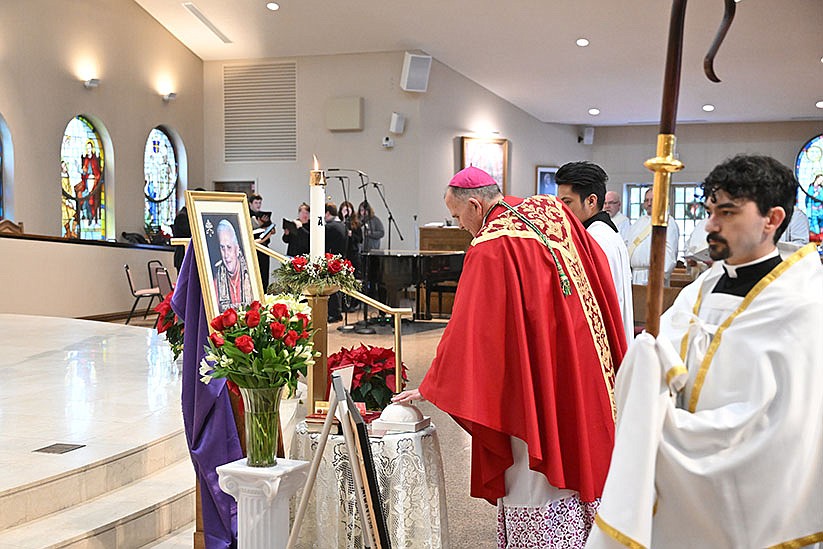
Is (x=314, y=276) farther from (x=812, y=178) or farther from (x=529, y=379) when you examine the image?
(x=812, y=178)

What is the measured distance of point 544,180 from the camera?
59.2 feet

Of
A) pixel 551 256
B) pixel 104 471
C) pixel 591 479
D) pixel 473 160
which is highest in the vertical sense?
pixel 473 160

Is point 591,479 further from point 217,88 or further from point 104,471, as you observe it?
point 217,88

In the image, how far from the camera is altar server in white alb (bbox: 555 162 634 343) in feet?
12.4

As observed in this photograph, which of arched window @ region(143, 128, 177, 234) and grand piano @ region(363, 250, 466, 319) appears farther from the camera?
arched window @ region(143, 128, 177, 234)

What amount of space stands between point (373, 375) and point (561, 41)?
10736mm

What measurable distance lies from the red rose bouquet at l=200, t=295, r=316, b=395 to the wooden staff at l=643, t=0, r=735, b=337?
136 centimetres

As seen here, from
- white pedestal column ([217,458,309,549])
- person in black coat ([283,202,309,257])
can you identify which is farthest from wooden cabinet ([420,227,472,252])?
white pedestal column ([217,458,309,549])

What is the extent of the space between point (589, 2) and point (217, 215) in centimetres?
978

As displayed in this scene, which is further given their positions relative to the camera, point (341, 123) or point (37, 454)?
point (341, 123)

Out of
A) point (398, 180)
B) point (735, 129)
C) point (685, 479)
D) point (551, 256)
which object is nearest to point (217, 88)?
point (398, 180)

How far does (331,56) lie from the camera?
15273 mm

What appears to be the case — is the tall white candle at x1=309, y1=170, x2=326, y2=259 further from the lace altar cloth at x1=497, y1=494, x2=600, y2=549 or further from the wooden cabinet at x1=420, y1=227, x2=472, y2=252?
the wooden cabinet at x1=420, y1=227, x2=472, y2=252

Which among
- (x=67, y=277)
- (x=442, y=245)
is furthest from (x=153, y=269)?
(x=442, y=245)
